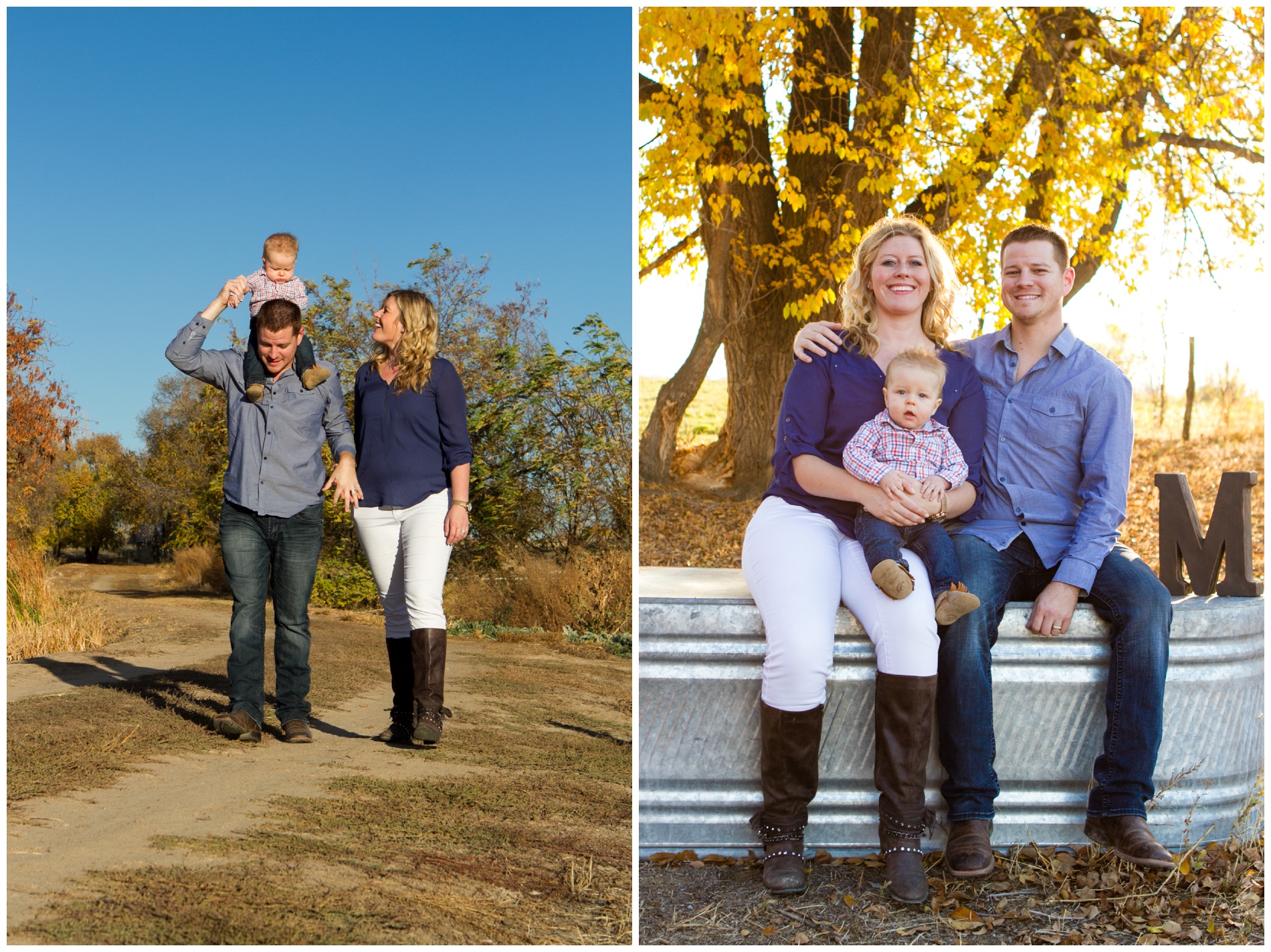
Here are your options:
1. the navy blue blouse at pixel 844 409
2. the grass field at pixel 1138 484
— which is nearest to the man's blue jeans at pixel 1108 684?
the navy blue blouse at pixel 844 409

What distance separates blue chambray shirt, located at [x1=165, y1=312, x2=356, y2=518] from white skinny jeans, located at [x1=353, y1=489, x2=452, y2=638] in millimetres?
233

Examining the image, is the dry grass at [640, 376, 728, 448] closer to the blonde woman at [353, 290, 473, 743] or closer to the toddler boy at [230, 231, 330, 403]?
the toddler boy at [230, 231, 330, 403]

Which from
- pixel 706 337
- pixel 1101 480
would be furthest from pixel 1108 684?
pixel 706 337

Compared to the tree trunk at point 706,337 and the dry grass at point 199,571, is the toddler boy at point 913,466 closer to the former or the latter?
the tree trunk at point 706,337

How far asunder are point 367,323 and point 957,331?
5716mm

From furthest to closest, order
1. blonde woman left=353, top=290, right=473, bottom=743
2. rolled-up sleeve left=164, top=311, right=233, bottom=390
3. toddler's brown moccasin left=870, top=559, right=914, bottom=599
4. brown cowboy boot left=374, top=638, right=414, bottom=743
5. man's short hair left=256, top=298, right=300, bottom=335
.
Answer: brown cowboy boot left=374, top=638, right=414, bottom=743
blonde woman left=353, top=290, right=473, bottom=743
man's short hair left=256, top=298, right=300, bottom=335
rolled-up sleeve left=164, top=311, right=233, bottom=390
toddler's brown moccasin left=870, top=559, right=914, bottom=599

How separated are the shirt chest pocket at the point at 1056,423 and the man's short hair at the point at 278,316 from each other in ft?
8.11

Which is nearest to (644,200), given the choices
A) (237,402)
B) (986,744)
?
(237,402)

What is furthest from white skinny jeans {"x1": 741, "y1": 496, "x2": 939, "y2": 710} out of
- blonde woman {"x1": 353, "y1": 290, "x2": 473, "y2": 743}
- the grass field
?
the grass field

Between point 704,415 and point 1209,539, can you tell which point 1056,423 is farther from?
point 704,415

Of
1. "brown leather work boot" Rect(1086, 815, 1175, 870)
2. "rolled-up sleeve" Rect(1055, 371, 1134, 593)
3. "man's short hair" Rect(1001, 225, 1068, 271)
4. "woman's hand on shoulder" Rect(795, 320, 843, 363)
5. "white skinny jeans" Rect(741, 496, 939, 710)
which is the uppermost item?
"man's short hair" Rect(1001, 225, 1068, 271)

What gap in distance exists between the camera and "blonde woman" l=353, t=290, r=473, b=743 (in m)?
3.71

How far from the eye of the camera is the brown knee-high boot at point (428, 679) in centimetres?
374

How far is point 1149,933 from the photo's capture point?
7.97ft
